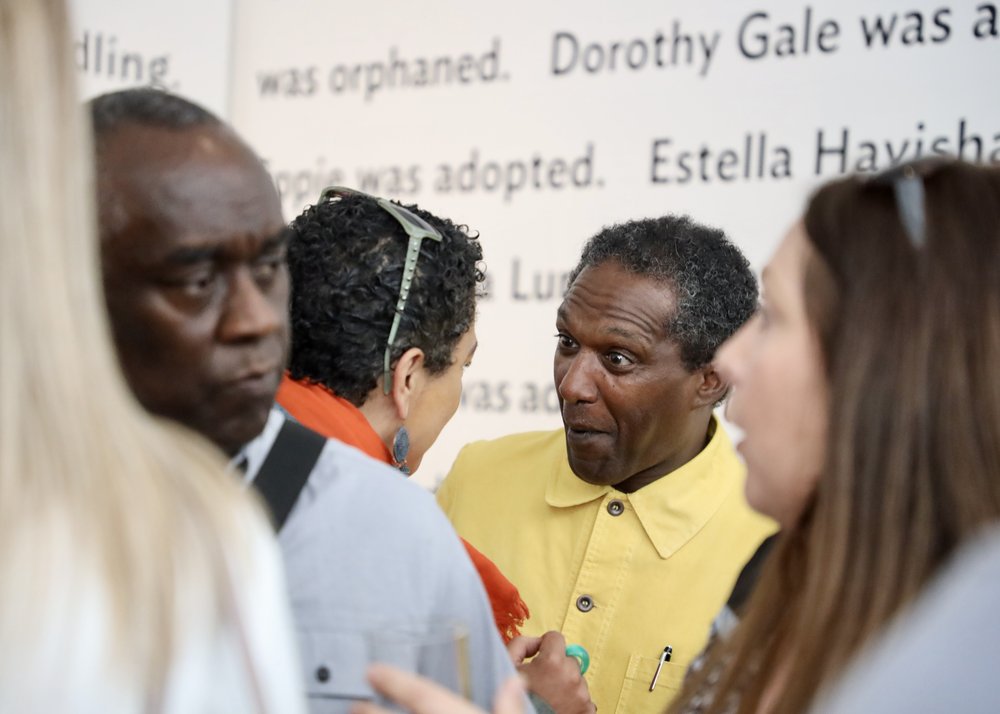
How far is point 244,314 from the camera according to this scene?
4.46 feet

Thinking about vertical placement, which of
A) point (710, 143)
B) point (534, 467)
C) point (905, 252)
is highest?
point (710, 143)

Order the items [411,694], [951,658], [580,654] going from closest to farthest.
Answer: [951,658] < [411,694] < [580,654]

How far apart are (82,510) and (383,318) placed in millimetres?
1277

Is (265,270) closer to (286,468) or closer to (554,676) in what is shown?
(286,468)

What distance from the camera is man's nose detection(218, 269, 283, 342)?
4.45 ft

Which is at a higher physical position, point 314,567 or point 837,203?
point 837,203

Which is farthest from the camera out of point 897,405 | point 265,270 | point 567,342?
point 567,342

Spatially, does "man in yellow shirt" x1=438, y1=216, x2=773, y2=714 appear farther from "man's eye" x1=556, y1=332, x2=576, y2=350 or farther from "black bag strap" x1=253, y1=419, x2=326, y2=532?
"black bag strap" x1=253, y1=419, x2=326, y2=532

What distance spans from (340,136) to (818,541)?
326 cm

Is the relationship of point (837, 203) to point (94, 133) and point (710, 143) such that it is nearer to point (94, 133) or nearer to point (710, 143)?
point (94, 133)

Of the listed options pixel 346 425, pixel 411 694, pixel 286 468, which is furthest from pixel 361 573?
pixel 346 425

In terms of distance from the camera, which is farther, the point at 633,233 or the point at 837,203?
the point at 633,233

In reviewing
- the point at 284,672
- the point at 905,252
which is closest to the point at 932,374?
the point at 905,252

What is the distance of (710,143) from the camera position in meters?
3.61
